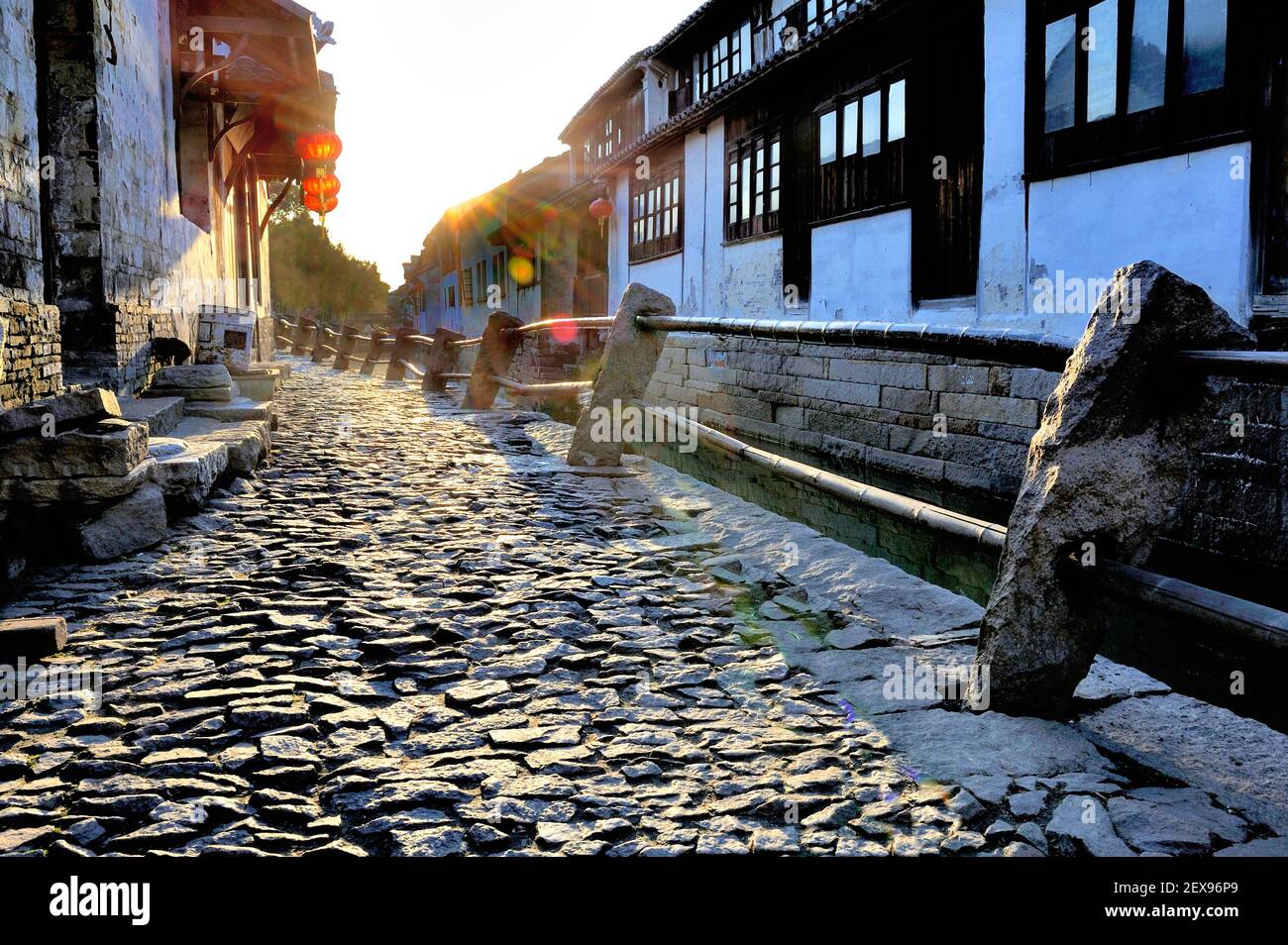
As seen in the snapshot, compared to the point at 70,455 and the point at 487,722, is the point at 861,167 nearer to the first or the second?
the point at 70,455

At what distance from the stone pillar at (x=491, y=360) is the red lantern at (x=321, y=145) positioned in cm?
726

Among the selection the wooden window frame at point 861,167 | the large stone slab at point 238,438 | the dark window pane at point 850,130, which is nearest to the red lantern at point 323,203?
the wooden window frame at point 861,167

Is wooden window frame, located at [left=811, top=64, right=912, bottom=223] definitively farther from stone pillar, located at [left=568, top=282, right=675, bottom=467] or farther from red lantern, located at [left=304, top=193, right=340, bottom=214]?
red lantern, located at [left=304, top=193, right=340, bottom=214]

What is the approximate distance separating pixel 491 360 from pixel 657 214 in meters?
7.76

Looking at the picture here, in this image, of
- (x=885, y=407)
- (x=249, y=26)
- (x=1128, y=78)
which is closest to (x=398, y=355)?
(x=249, y=26)

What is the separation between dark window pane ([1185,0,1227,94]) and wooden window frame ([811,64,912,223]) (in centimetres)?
343

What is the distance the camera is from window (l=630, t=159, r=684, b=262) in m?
15.7

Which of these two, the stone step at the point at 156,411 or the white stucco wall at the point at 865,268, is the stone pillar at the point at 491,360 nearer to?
the stone step at the point at 156,411

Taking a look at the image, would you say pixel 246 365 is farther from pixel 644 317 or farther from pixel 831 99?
pixel 831 99

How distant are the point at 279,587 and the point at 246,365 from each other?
8078 mm

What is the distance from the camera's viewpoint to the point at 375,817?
5.56 feet

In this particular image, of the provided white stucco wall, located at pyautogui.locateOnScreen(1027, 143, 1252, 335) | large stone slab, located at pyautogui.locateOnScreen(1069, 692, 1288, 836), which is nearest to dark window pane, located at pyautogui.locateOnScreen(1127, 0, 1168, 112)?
white stucco wall, located at pyautogui.locateOnScreen(1027, 143, 1252, 335)

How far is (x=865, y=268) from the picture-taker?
10.6 metres
